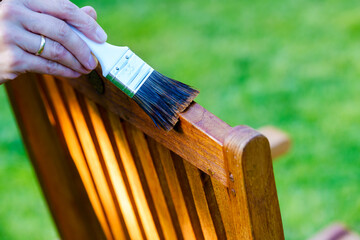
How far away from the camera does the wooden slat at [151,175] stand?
1.02 metres

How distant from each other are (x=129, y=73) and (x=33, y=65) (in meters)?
0.20

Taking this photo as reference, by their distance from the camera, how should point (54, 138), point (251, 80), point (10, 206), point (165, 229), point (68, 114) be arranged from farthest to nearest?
point (251, 80)
point (10, 206)
point (54, 138)
point (68, 114)
point (165, 229)

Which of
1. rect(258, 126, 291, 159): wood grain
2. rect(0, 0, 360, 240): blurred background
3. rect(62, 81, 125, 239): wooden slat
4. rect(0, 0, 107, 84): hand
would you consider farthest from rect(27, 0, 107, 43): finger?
rect(0, 0, 360, 240): blurred background

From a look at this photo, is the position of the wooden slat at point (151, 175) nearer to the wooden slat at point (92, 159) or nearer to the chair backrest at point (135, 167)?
the chair backrest at point (135, 167)

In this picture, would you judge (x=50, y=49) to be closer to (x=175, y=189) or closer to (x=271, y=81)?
(x=175, y=189)

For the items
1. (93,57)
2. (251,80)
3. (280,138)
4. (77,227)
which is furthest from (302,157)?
(93,57)

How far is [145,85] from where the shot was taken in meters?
0.89

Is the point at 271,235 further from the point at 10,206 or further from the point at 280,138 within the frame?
the point at 10,206

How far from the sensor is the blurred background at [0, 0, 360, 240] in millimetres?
2742

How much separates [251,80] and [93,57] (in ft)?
9.35

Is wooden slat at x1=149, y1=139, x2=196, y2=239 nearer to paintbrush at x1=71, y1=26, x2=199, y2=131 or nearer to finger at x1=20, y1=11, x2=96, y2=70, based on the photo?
paintbrush at x1=71, y1=26, x2=199, y2=131

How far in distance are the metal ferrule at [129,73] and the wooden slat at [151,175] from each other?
0.52ft

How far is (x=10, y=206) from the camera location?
9.54ft

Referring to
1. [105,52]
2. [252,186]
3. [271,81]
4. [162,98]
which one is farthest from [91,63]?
[271,81]
